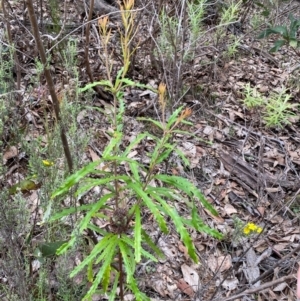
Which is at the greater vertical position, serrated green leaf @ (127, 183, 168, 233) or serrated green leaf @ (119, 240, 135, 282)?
serrated green leaf @ (127, 183, 168, 233)

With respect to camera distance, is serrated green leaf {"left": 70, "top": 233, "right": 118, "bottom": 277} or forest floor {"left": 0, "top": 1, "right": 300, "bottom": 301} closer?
serrated green leaf {"left": 70, "top": 233, "right": 118, "bottom": 277}

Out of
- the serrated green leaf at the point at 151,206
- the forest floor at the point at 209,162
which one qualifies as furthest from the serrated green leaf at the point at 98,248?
the forest floor at the point at 209,162

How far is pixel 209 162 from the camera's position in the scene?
366 cm

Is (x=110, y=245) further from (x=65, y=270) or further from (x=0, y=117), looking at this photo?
(x=0, y=117)

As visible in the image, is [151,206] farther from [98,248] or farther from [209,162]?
[209,162]

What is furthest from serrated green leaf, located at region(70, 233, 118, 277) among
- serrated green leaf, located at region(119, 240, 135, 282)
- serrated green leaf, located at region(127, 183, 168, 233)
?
serrated green leaf, located at region(127, 183, 168, 233)

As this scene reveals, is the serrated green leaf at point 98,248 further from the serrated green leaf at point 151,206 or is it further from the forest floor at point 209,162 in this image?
the forest floor at point 209,162

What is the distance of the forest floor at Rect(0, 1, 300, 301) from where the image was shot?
97.7 inches

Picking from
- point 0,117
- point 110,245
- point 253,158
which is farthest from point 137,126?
point 110,245

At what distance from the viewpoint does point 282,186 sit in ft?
11.7

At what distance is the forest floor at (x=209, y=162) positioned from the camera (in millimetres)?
2480

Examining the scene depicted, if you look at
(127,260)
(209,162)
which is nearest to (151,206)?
(127,260)

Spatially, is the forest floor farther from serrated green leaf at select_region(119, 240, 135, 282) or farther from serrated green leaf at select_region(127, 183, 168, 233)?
serrated green leaf at select_region(127, 183, 168, 233)

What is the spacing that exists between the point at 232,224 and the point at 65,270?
1.68m
